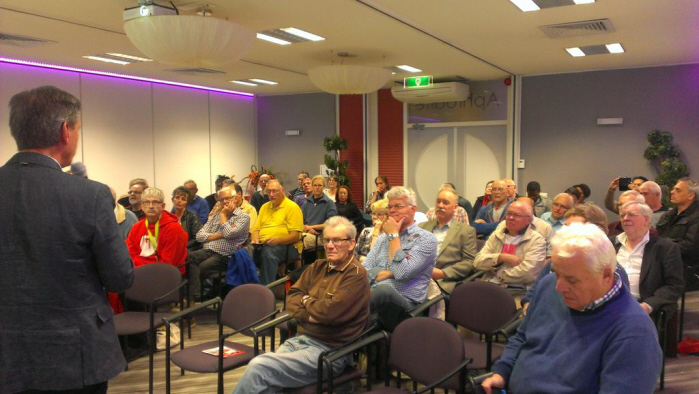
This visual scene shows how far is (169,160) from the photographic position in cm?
1052

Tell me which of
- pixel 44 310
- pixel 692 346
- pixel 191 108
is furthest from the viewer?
pixel 191 108

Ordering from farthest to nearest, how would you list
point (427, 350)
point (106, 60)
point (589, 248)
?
point (106, 60), point (427, 350), point (589, 248)

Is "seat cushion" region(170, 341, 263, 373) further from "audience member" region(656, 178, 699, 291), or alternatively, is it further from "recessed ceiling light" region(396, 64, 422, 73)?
"recessed ceiling light" region(396, 64, 422, 73)

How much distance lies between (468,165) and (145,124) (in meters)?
6.03

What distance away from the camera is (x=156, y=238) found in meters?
5.06

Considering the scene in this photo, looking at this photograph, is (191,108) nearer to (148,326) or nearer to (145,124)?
(145,124)

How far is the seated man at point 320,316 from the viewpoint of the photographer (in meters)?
2.92

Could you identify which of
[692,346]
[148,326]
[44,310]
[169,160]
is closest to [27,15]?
[148,326]

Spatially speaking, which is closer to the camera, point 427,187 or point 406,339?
point 406,339

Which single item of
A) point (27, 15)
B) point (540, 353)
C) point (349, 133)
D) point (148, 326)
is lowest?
point (148, 326)

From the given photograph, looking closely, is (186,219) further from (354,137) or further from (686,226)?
(354,137)

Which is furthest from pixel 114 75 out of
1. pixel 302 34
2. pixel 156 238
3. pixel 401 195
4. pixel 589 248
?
pixel 589 248

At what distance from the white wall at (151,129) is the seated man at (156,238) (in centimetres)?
406

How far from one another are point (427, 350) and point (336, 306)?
0.58 metres
